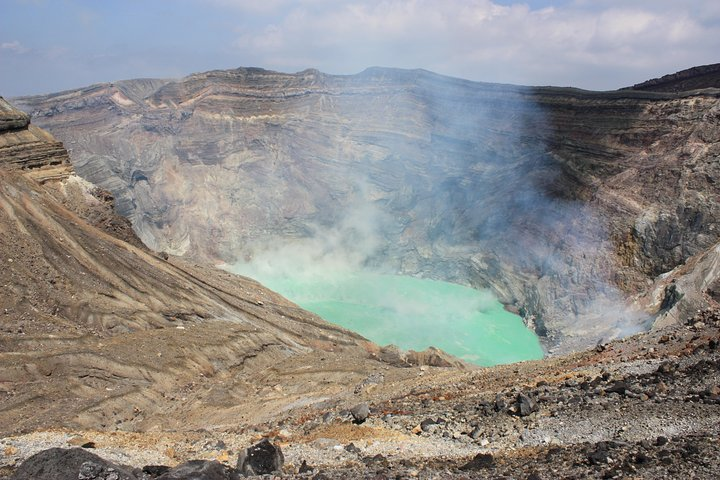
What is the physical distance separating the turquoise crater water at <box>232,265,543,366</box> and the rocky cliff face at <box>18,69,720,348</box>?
140 centimetres

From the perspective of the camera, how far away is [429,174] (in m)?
43.0

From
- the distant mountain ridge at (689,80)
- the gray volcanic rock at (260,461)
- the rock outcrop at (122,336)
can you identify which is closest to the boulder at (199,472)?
the gray volcanic rock at (260,461)

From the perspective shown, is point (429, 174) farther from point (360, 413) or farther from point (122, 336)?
point (360, 413)

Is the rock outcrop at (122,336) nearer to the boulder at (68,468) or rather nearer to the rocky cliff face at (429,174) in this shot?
the boulder at (68,468)

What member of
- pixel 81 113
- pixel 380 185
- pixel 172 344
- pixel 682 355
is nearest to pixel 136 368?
pixel 172 344

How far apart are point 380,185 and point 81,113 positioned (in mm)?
25112

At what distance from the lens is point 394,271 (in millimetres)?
42500

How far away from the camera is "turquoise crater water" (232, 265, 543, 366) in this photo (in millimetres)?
30703

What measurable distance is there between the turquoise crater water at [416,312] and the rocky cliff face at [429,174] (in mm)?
1398

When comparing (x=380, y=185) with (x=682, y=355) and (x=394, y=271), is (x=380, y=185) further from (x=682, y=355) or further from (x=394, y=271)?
(x=682, y=355)

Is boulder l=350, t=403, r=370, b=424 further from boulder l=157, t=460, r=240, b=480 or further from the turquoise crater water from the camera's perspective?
the turquoise crater water

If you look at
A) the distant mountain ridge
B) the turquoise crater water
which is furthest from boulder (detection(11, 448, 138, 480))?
the distant mountain ridge

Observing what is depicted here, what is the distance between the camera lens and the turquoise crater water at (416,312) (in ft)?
101

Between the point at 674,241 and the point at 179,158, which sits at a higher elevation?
the point at 179,158
